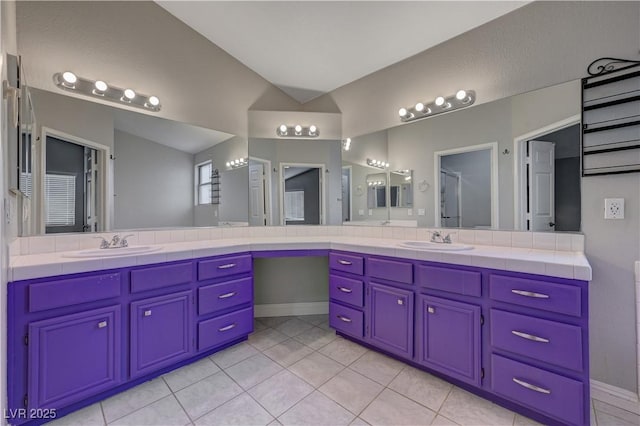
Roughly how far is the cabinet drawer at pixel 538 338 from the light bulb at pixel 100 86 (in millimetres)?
2934

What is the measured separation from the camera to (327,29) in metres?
2.30

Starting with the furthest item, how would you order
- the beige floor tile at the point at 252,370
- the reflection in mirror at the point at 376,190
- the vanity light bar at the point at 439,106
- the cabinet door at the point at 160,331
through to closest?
the reflection in mirror at the point at 376,190, the vanity light bar at the point at 439,106, the beige floor tile at the point at 252,370, the cabinet door at the point at 160,331

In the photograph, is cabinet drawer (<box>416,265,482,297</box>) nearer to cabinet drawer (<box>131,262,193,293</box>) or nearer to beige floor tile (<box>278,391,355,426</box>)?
beige floor tile (<box>278,391,355,426</box>)

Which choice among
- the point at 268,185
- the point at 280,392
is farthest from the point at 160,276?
the point at 268,185

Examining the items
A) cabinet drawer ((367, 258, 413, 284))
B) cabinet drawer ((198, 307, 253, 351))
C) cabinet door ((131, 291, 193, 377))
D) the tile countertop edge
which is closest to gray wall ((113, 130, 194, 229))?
the tile countertop edge

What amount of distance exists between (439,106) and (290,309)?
7.82ft

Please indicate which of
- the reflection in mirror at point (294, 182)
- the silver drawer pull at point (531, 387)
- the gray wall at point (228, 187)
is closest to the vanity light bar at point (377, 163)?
the reflection in mirror at point (294, 182)

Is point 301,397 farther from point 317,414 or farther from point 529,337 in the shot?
point 529,337

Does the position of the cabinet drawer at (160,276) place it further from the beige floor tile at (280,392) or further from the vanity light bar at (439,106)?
the vanity light bar at (439,106)

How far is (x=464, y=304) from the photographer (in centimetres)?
166

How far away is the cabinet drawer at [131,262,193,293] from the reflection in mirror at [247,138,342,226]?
0.97m

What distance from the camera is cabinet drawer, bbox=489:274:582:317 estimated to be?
53.1 inches

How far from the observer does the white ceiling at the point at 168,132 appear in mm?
2141

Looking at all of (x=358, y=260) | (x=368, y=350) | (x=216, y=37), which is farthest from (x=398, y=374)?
(x=216, y=37)
